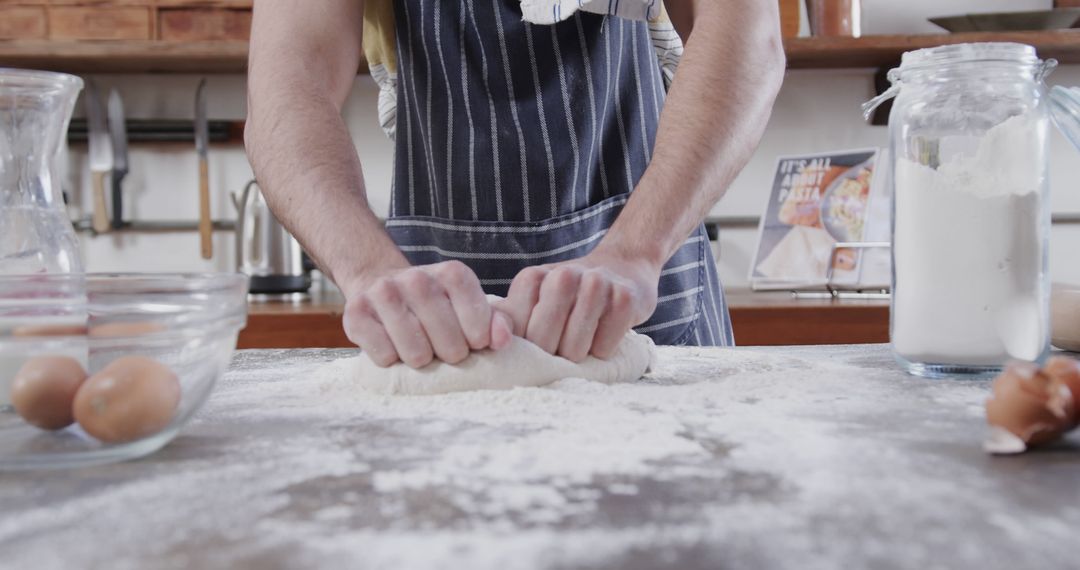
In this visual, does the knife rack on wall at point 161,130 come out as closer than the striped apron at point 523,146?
No

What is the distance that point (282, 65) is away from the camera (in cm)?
109

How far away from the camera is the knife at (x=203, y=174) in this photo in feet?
6.90

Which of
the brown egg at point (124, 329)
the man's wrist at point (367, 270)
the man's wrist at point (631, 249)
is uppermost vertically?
the man's wrist at point (631, 249)

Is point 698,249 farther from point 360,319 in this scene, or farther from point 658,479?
point 658,479

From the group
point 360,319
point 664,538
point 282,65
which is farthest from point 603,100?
point 664,538

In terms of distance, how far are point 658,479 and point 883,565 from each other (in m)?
0.13

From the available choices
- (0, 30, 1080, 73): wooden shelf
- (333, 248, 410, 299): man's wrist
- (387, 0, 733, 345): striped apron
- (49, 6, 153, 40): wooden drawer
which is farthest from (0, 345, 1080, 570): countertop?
(49, 6, 153, 40): wooden drawer

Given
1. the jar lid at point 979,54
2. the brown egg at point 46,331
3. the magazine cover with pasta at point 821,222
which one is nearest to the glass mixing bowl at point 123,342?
the brown egg at point 46,331

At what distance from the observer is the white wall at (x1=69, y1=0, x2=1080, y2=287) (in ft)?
7.20

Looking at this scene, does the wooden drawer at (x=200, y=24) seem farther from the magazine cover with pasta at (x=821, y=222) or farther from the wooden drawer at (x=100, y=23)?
the magazine cover with pasta at (x=821, y=222)

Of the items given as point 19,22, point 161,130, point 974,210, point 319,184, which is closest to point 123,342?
point 319,184

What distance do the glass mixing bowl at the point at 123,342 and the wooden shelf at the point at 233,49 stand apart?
1545 mm

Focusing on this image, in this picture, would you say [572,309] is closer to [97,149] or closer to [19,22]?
[97,149]

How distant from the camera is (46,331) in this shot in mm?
500
